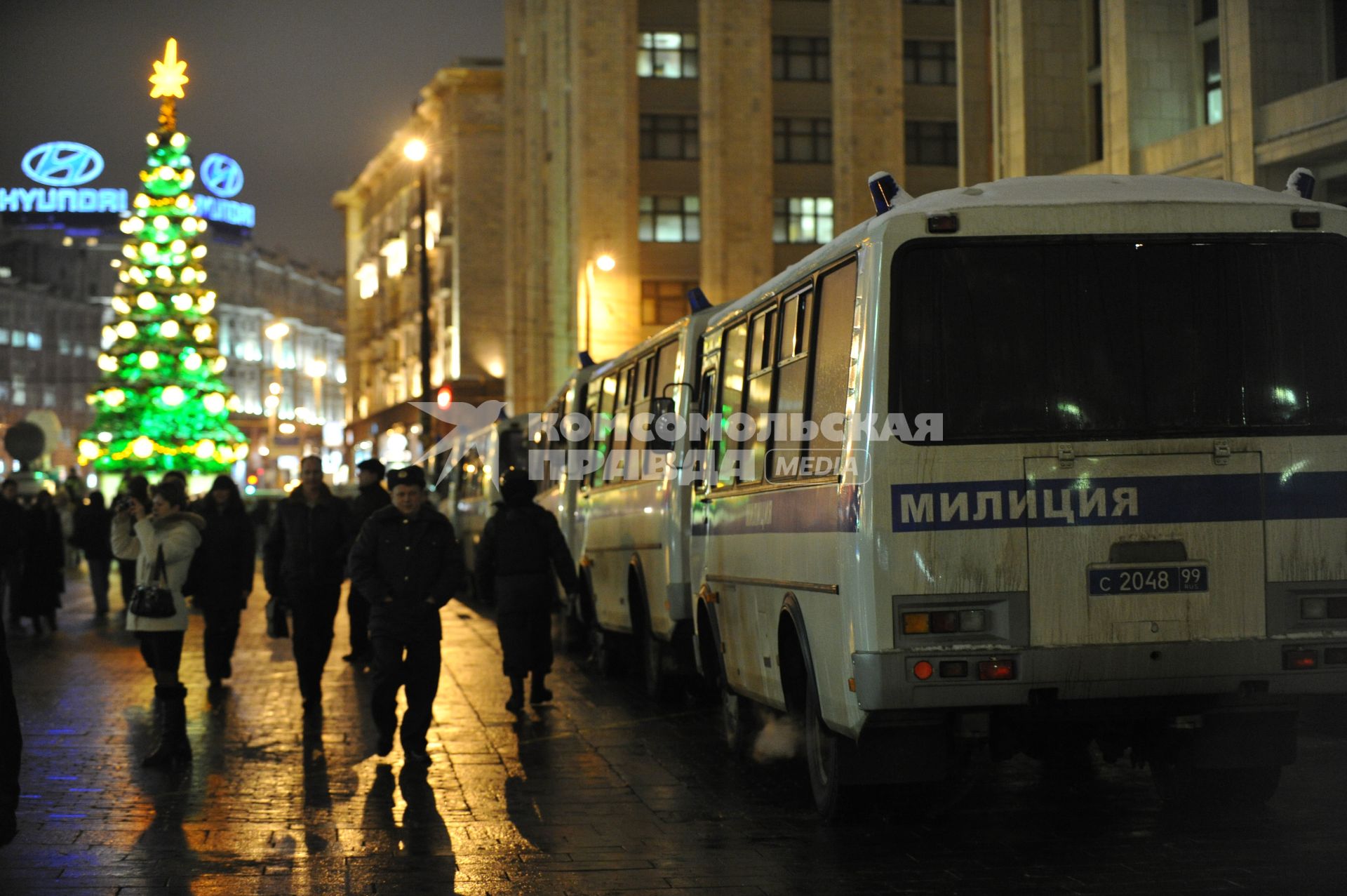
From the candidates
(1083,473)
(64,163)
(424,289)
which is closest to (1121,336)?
(1083,473)

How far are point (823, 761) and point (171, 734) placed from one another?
4.52m

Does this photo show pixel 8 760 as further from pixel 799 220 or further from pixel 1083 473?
pixel 799 220

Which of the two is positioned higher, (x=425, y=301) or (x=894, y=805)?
(x=425, y=301)

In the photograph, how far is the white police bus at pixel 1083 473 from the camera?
779 centimetres

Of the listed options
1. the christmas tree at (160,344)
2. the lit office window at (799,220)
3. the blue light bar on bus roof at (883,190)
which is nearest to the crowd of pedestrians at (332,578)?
the blue light bar on bus roof at (883,190)

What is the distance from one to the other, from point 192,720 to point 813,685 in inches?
272

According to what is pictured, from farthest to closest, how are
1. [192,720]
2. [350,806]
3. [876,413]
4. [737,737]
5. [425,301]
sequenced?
[425,301] < [192,720] < [737,737] < [350,806] < [876,413]

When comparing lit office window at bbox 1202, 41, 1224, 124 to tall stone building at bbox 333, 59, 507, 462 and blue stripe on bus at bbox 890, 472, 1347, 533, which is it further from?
tall stone building at bbox 333, 59, 507, 462

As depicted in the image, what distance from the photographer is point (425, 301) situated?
37.8m

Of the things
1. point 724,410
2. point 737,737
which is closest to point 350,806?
point 737,737

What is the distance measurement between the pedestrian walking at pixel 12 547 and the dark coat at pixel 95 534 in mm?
1697

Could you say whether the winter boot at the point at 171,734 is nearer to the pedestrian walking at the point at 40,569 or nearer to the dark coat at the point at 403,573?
the dark coat at the point at 403,573

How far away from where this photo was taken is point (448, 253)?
90312mm

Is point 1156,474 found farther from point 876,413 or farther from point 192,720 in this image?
point 192,720
